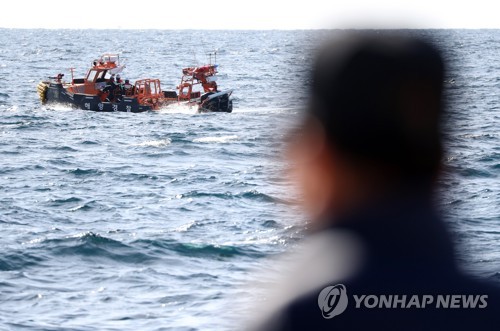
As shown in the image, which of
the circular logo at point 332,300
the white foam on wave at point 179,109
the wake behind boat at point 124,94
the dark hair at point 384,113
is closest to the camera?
the circular logo at point 332,300

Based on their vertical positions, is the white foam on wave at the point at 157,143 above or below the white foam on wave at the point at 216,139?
above

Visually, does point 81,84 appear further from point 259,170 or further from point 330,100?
point 259,170

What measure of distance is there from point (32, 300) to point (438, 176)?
1612 centimetres

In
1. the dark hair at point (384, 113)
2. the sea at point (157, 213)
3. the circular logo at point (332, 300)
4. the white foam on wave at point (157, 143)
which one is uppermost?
Answer: the circular logo at point (332, 300)

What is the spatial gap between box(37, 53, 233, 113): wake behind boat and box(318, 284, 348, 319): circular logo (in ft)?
103

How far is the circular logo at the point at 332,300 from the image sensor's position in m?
15.2

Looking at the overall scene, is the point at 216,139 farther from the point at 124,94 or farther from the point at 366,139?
the point at 124,94

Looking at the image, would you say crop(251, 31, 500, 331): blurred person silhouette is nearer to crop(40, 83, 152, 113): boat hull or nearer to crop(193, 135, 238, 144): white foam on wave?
crop(193, 135, 238, 144): white foam on wave

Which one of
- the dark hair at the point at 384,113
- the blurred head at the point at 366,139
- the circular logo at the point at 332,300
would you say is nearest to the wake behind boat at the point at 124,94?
the blurred head at the point at 366,139

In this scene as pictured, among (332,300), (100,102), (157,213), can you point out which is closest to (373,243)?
(332,300)

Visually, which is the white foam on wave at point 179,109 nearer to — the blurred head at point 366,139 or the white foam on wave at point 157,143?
the blurred head at point 366,139

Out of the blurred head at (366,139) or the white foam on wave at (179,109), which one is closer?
the blurred head at (366,139)

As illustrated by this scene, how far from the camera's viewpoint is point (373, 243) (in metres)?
20.2

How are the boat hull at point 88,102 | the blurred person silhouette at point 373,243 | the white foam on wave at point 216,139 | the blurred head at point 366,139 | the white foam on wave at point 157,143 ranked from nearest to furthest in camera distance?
the blurred person silhouette at point 373,243 < the blurred head at point 366,139 < the white foam on wave at point 157,143 < the white foam on wave at point 216,139 < the boat hull at point 88,102
